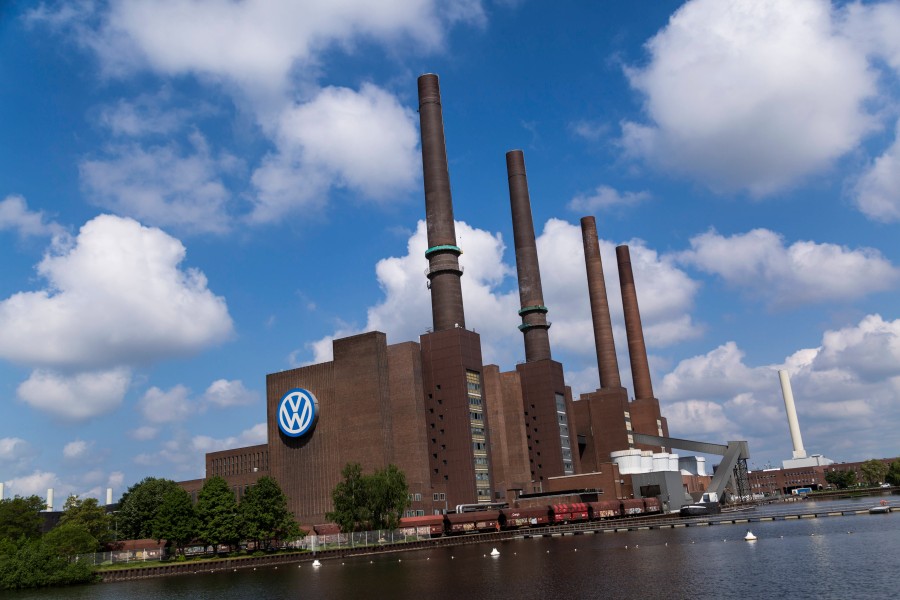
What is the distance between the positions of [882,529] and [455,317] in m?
82.5

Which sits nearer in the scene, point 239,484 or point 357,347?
point 357,347

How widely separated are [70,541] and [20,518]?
31.5 m

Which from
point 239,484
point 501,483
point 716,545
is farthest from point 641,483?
point 716,545

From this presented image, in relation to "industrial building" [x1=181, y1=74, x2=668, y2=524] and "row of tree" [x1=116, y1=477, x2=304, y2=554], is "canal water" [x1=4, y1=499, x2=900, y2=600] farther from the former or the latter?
"industrial building" [x1=181, y1=74, x2=668, y2=524]

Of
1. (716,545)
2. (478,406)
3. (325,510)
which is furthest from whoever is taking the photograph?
(478,406)

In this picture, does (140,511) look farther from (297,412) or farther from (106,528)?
(297,412)

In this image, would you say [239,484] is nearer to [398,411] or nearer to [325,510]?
[325,510]

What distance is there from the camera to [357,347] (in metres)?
140

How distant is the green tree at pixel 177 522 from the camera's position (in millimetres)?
104875

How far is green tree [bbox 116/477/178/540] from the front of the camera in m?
146

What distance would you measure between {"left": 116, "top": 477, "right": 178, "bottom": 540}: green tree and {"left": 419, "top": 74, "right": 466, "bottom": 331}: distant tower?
62337 millimetres

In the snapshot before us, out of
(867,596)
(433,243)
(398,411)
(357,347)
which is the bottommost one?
(867,596)

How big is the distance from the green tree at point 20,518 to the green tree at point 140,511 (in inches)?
860

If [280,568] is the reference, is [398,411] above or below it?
above
